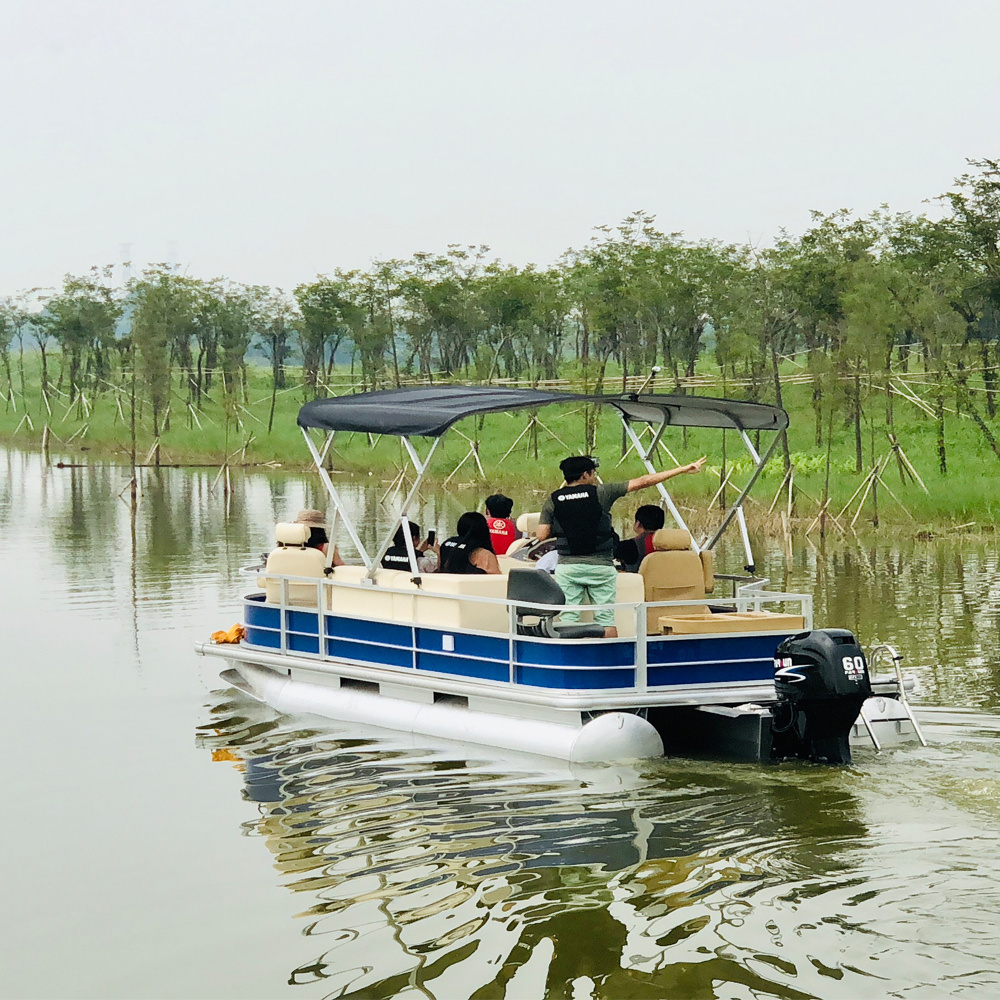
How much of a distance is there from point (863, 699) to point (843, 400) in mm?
21569

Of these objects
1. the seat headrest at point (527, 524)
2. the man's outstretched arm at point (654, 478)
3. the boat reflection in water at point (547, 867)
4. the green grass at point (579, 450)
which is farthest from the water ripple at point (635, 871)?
the green grass at point (579, 450)

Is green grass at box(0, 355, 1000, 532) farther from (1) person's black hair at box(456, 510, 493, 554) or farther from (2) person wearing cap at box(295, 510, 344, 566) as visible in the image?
(1) person's black hair at box(456, 510, 493, 554)

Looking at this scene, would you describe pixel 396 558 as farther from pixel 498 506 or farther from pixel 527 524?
pixel 527 524

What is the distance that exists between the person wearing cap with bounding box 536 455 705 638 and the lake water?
1.24m

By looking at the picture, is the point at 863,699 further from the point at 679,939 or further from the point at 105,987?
the point at 105,987

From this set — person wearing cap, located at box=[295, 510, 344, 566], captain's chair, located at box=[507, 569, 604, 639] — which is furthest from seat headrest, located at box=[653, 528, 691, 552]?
person wearing cap, located at box=[295, 510, 344, 566]

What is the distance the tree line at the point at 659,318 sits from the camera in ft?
105

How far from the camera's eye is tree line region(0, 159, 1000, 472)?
3195 cm

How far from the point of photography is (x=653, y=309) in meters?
44.5

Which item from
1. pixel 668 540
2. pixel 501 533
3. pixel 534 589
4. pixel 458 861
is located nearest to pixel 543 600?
pixel 534 589

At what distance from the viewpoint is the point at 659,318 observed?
44.2 m

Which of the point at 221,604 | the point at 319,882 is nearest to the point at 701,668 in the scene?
the point at 319,882

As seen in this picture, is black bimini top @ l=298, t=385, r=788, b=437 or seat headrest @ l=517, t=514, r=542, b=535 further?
seat headrest @ l=517, t=514, r=542, b=535

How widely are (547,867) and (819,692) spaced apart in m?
2.43
